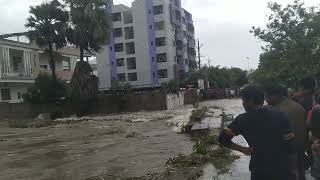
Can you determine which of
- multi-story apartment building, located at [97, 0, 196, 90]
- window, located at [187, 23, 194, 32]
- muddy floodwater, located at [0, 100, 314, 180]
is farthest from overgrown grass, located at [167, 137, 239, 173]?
window, located at [187, 23, 194, 32]

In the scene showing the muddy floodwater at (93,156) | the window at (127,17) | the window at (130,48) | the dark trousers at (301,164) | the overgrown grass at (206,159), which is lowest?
the muddy floodwater at (93,156)

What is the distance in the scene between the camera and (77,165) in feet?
48.3

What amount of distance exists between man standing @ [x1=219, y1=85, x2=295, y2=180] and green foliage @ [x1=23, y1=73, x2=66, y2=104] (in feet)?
144

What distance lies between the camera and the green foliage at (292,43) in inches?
1064

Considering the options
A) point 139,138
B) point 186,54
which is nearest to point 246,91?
point 139,138

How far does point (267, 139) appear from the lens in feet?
16.7

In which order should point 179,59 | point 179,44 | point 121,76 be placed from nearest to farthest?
point 121,76
point 179,59
point 179,44

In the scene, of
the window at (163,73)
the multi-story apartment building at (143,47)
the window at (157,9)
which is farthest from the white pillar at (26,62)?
the window at (157,9)

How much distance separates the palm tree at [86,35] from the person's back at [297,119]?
133ft

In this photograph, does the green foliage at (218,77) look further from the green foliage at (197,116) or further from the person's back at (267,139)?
the person's back at (267,139)

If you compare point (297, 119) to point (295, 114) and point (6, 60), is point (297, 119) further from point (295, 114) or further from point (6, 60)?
point (6, 60)

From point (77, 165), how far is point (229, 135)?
1011 cm

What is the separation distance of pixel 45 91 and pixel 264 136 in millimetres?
44521

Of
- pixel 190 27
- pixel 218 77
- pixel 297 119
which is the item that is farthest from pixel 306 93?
pixel 218 77
